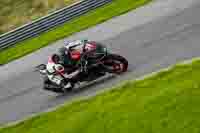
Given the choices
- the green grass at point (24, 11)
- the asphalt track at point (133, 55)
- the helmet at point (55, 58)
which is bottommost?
the asphalt track at point (133, 55)

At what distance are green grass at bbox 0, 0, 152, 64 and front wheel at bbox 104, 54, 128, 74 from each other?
748 cm

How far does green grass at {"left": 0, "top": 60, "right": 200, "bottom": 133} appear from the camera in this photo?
12.2 metres

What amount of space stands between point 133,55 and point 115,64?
1890 mm

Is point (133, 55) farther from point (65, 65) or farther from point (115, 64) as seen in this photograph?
point (65, 65)

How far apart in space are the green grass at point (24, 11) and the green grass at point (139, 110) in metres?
14.4

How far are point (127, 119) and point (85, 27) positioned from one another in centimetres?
1364

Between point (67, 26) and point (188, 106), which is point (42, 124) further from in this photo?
point (67, 26)

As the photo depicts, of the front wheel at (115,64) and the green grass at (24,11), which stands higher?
the green grass at (24,11)

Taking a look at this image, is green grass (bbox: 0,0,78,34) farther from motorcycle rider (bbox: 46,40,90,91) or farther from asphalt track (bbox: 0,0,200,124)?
motorcycle rider (bbox: 46,40,90,91)

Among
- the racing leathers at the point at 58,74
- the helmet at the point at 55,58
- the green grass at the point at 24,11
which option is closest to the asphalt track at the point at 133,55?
the racing leathers at the point at 58,74

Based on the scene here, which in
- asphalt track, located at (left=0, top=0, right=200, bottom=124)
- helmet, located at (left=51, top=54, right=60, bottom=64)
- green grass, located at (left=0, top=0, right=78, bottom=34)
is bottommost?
asphalt track, located at (left=0, top=0, right=200, bottom=124)

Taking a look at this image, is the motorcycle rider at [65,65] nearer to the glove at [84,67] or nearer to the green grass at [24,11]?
the glove at [84,67]

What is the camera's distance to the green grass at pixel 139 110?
12194 millimetres

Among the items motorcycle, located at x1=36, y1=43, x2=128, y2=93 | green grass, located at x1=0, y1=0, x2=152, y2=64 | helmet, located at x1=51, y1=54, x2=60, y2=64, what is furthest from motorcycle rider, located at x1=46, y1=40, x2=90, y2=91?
green grass, located at x1=0, y1=0, x2=152, y2=64
